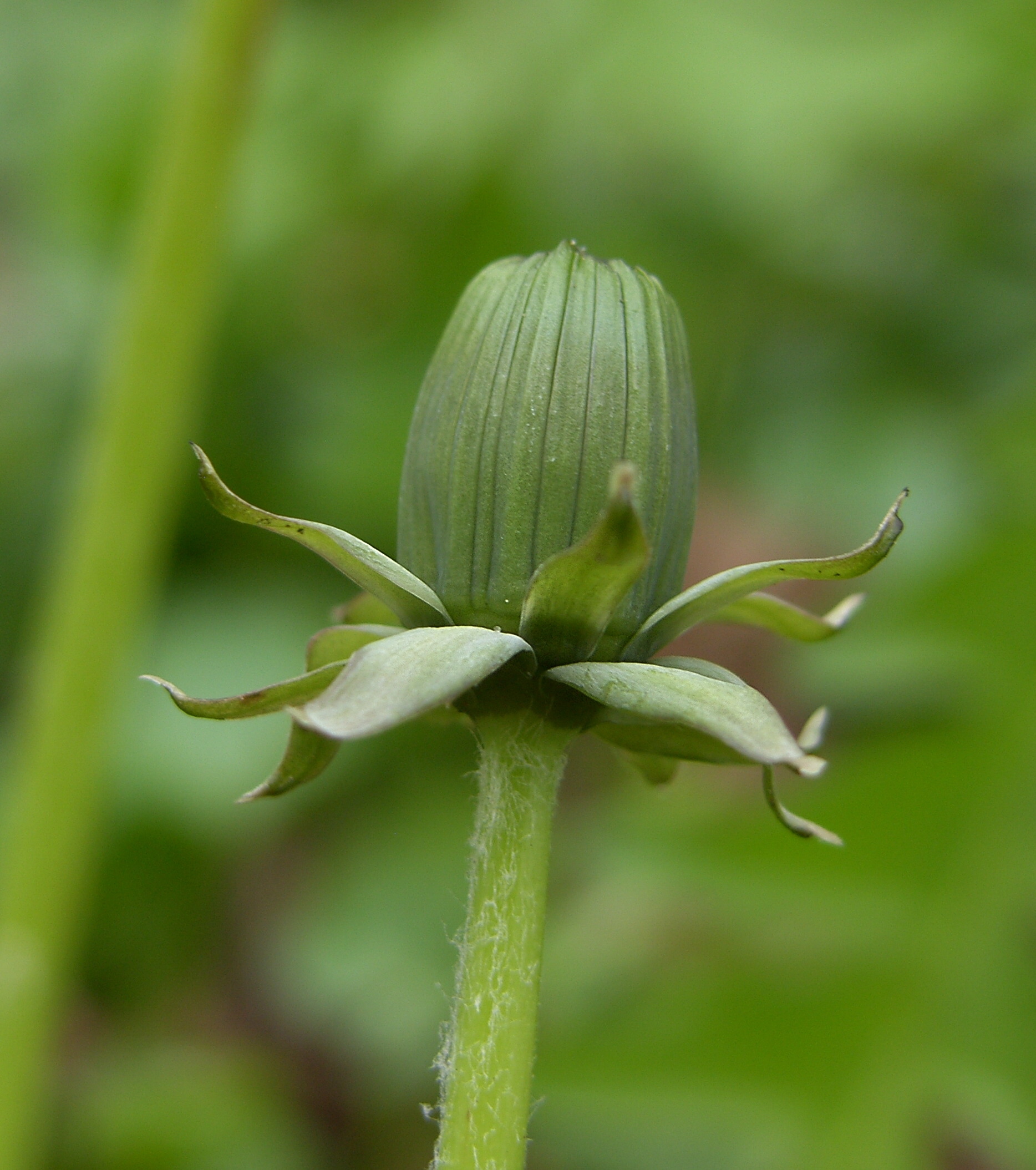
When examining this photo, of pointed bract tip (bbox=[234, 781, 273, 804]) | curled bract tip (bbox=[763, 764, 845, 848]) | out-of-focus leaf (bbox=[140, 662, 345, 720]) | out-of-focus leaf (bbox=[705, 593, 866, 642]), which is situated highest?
out-of-focus leaf (bbox=[705, 593, 866, 642])

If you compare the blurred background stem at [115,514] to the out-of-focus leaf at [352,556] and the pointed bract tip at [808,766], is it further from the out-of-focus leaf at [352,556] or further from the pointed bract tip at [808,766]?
the pointed bract tip at [808,766]

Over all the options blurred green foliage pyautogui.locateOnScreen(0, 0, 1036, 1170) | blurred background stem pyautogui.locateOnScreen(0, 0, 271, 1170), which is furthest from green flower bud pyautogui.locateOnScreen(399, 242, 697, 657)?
blurred green foliage pyautogui.locateOnScreen(0, 0, 1036, 1170)

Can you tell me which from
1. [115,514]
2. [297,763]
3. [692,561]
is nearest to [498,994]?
[297,763]

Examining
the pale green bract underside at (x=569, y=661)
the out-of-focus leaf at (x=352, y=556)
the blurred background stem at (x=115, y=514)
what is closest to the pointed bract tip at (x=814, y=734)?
the pale green bract underside at (x=569, y=661)

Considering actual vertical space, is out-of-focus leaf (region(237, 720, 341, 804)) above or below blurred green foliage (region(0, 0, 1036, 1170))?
above

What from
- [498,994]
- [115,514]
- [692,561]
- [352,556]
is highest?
[352,556]

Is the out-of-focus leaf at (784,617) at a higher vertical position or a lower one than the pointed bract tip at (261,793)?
higher

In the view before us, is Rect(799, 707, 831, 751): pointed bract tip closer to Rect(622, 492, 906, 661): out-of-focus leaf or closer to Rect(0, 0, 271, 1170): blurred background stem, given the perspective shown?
Rect(622, 492, 906, 661): out-of-focus leaf

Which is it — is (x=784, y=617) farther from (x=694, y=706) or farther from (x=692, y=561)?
(x=692, y=561)
